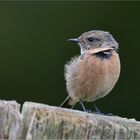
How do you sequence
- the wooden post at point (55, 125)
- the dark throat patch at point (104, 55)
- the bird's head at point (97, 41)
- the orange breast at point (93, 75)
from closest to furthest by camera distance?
the wooden post at point (55, 125) < the orange breast at point (93, 75) < the dark throat patch at point (104, 55) < the bird's head at point (97, 41)

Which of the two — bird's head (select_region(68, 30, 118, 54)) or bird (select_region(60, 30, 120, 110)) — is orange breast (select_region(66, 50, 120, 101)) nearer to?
bird (select_region(60, 30, 120, 110))

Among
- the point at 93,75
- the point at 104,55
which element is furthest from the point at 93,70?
the point at 104,55

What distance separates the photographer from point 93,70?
761 centimetres

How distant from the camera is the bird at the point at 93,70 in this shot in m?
7.63

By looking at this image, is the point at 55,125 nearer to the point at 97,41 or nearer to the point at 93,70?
the point at 93,70

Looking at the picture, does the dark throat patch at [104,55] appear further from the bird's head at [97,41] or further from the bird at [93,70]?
the bird's head at [97,41]

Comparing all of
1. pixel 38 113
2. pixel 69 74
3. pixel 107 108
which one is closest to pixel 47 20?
pixel 107 108

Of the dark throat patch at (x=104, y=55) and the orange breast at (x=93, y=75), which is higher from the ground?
the dark throat patch at (x=104, y=55)

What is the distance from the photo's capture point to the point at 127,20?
12.5 metres

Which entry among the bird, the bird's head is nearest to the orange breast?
the bird

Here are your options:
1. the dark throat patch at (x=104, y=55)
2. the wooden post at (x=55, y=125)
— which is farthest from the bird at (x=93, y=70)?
the wooden post at (x=55, y=125)

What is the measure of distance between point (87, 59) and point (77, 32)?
177 inches

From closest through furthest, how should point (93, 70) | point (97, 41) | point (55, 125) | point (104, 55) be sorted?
point (55, 125) < point (93, 70) < point (104, 55) < point (97, 41)

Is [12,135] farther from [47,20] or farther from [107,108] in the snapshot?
[47,20]
